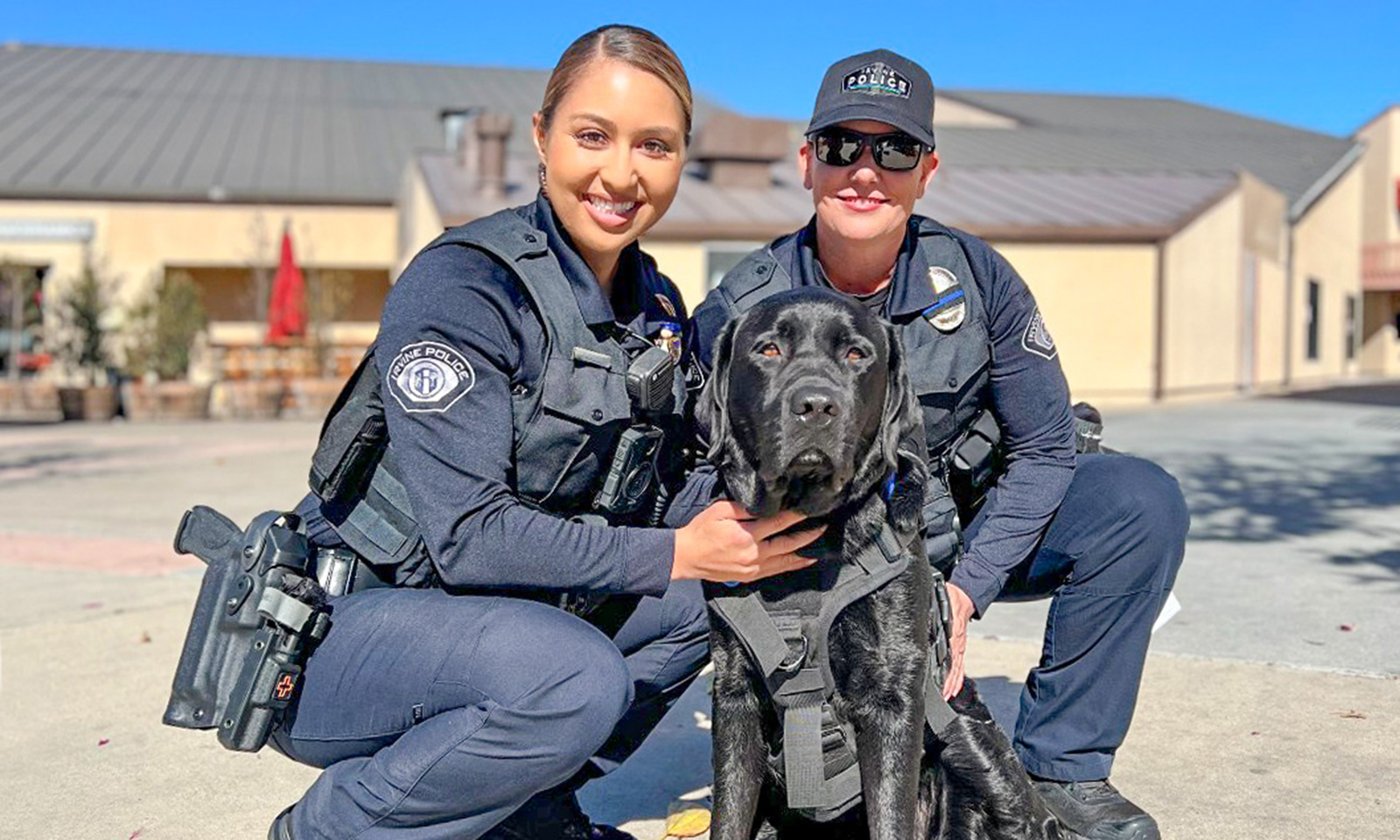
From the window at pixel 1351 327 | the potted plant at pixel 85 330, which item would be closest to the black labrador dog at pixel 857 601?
the potted plant at pixel 85 330

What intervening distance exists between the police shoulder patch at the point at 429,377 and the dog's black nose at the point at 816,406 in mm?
609

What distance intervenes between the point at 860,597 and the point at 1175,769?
1.44m

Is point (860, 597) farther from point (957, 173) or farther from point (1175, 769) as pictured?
point (957, 173)

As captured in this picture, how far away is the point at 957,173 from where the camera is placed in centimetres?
2016

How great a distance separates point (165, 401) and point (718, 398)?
16.9 metres

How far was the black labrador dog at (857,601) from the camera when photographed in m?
2.31

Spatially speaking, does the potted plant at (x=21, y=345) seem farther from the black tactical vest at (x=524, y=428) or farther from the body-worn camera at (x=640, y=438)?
the body-worn camera at (x=640, y=438)

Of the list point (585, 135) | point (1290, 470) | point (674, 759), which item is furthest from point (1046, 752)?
point (1290, 470)

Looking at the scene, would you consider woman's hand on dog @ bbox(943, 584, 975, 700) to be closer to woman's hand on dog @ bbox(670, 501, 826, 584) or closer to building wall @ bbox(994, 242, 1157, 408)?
woman's hand on dog @ bbox(670, 501, 826, 584)

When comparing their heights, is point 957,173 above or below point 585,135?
above

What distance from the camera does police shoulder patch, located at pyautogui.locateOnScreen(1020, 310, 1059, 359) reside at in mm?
2938

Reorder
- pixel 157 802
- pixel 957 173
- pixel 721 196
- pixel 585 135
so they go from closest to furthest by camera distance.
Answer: pixel 585 135
pixel 157 802
pixel 721 196
pixel 957 173

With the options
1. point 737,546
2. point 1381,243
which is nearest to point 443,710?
point 737,546

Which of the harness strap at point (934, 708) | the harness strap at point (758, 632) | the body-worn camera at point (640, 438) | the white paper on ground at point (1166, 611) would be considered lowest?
the harness strap at point (934, 708)
